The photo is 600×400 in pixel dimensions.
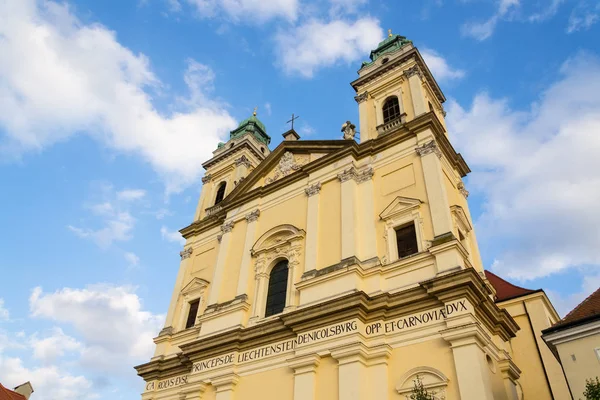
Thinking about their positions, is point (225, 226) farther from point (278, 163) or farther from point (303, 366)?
point (303, 366)

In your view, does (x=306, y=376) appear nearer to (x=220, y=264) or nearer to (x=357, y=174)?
(x=220, y=264)

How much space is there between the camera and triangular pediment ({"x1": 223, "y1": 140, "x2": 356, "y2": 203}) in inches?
783

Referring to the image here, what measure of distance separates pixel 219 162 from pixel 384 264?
15220 mm

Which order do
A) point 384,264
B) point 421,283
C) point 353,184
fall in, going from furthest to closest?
point 353,184
point 384,264
point 421,283

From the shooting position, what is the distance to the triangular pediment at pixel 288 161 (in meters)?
19.9

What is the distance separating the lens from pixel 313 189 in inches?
745

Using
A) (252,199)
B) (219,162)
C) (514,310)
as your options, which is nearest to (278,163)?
(252,199)

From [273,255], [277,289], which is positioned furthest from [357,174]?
[277,289]

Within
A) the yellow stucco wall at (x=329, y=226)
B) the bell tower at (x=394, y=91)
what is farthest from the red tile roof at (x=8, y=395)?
the bell tower at (x=394, y=91)

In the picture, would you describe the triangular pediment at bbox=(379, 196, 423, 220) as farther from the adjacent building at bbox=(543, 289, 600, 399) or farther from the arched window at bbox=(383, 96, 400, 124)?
the adjacent building at bbox=(543, 289, 600, 399)

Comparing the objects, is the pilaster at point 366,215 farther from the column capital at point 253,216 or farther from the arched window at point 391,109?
the column capital at point 253,216

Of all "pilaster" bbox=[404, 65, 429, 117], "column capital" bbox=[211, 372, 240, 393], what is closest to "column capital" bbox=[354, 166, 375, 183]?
"pilaster" bbox=[404, 65, 429, 117]

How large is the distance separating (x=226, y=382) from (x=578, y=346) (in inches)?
413

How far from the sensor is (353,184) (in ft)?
58.2
